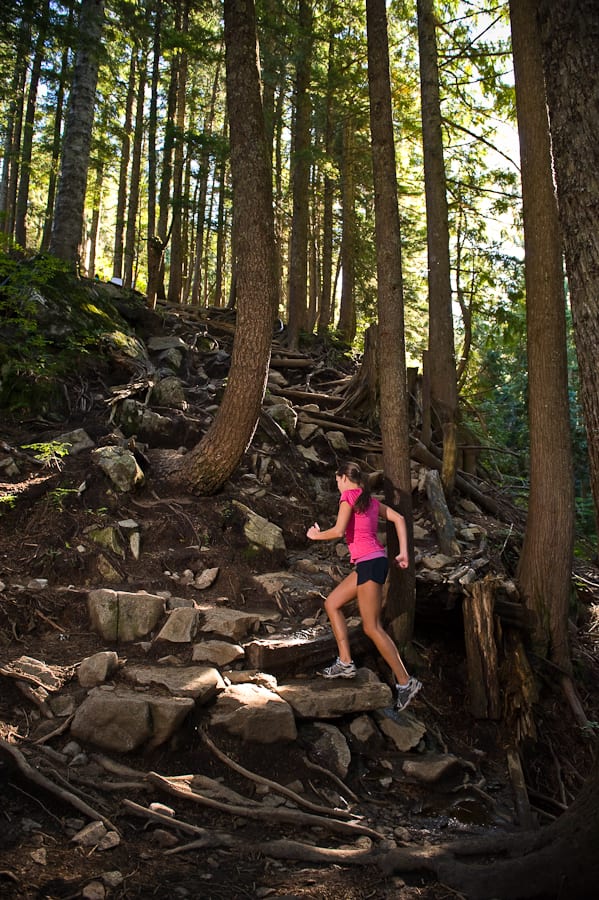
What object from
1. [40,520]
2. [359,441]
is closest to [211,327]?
[359,441]

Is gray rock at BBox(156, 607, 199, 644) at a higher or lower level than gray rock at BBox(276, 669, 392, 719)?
higher

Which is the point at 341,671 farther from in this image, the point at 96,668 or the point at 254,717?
the point at 96,668

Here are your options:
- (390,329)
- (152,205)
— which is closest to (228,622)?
(390,329)

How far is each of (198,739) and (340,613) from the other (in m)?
1.78

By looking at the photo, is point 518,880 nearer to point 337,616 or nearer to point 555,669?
point 337,616

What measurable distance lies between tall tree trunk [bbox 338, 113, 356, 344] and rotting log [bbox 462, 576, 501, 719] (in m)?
12.9

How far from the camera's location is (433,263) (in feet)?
38.3

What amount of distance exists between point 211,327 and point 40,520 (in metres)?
9.36

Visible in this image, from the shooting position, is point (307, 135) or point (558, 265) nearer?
point (558, 265)

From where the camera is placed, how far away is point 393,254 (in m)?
6.86

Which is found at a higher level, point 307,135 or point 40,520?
point 307,135

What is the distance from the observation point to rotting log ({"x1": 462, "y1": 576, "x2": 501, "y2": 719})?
249 inches

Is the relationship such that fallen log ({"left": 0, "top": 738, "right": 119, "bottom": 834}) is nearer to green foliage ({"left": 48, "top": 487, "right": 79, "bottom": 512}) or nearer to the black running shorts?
the black running shorts

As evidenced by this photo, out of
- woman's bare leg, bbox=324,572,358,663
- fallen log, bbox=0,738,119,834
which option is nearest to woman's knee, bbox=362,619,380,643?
woman's bare leg, bbox=324,572,358,663
